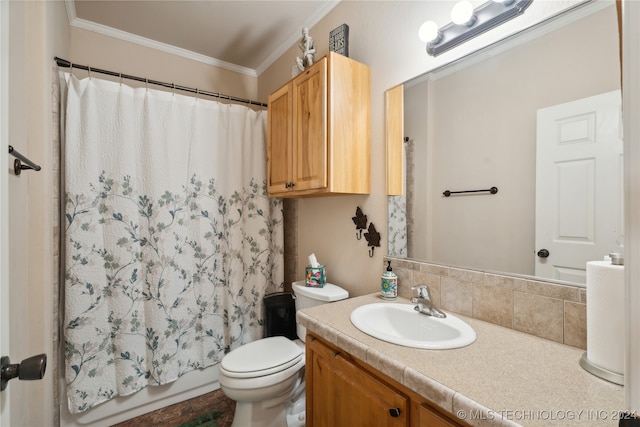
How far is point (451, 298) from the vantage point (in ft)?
3.86

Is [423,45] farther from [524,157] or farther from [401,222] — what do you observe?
[401,222]

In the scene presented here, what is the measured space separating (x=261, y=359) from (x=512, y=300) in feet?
3.89

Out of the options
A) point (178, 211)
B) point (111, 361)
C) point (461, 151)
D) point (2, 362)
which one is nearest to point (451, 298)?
point (461, 151)

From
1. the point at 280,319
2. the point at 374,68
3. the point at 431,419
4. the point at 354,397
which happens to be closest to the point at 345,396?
the point at 354,397

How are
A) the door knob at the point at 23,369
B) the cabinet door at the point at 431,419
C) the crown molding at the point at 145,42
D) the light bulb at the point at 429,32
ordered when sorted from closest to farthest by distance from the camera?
the door knob at the point at 23,369 → the cabinet door at the point at 431,419 → the light bulb at the point at 429,32 → the crown molding at the point at 145,42

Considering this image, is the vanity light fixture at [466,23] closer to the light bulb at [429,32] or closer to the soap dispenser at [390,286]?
the light bulb at [429,32]

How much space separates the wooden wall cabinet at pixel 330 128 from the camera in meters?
1.42

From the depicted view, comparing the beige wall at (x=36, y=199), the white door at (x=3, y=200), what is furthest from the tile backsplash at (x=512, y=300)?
the beige wall at (x=36, y=199)

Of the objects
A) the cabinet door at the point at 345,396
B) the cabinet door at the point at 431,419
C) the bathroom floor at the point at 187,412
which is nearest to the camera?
the cabinet door at the point at 431,419

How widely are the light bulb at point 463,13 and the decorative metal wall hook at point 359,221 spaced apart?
3.10ft

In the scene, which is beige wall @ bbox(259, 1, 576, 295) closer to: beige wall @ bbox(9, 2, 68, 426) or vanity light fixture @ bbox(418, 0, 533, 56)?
vanity light fixture @ bbox(418, 0, 533, 56)

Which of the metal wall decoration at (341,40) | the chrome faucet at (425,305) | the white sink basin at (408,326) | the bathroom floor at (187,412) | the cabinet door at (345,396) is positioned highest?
the metal wall decoration at (341,40)

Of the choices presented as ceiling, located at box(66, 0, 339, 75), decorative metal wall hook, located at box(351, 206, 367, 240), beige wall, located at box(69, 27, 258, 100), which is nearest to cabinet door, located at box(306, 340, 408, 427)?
decorative metal wall hook, located at box(351, 206, 367, 240)

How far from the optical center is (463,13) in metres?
1.07
